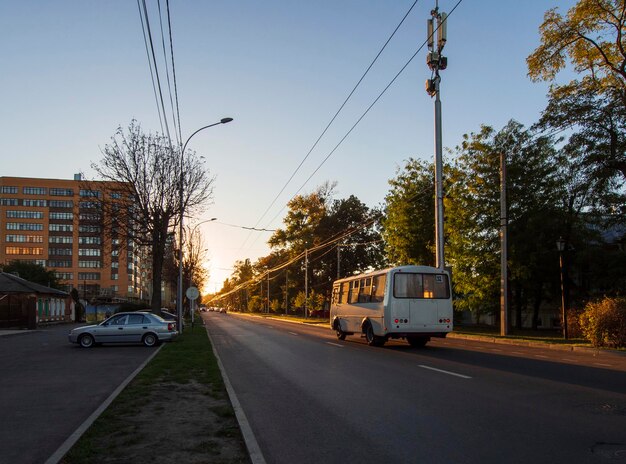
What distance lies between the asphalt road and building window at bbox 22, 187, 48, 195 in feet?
373

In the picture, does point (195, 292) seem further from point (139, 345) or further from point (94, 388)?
point (94, 388)

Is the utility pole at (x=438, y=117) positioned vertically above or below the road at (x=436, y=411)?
above

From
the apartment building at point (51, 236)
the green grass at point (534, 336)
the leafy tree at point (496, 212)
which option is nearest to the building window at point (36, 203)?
the apartment building at point (51, 236)

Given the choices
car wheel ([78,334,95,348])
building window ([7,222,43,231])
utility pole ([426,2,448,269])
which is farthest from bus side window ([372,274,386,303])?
building window ([7,222,43,231])

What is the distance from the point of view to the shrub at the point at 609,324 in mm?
19984

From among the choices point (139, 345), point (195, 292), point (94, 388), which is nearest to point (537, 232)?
point (195, 292)

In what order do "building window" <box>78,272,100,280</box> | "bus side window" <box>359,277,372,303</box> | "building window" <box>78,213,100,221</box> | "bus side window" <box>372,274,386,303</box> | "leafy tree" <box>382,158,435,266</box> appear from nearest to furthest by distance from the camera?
"bus side window" <box>372,274,386,303</box> → "bus side window" <box>359,277,372,303</box> → "building window" <box>78,213,100,221</box> → "leafy tree" <box>382,158,435,266</box> → "building window" <box>78,272,100,280</box>

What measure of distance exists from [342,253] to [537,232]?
4105cm

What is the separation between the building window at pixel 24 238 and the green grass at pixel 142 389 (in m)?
115

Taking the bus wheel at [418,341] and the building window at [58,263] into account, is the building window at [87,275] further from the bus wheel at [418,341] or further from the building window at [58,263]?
the bus wheel at [418,341]

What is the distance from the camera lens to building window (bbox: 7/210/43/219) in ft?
389

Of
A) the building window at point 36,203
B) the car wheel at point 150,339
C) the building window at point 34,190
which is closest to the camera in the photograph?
the car wheel at point 150,339

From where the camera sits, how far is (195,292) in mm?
33469

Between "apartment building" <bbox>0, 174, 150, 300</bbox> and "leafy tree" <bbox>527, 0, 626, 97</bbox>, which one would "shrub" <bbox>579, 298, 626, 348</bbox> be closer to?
"leafy tree" <bbox>527, 0, 626, 97</bbox>
